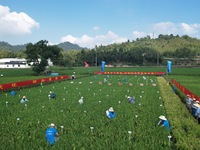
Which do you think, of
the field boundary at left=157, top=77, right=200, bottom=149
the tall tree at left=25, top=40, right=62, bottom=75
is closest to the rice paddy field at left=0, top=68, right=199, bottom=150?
the field boundary at left=157, top=77, right=200, bottom=149

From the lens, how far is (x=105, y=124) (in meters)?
13.8

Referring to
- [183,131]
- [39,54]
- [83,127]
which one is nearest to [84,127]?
[83,127]

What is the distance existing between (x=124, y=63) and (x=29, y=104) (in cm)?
10433

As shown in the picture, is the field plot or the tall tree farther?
the tall tree

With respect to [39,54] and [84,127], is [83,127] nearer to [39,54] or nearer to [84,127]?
[84,127]

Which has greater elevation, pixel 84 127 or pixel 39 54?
pixel 39 54

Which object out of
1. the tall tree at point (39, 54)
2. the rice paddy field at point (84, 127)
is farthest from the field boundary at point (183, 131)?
the tall tree at point (39, 54)

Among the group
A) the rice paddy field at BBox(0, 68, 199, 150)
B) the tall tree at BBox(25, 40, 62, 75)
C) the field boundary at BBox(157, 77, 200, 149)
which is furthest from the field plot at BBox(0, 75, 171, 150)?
the tall tree at BBox(25, 40, 62, 75)

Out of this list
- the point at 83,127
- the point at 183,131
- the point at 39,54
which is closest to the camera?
the point at 183,131

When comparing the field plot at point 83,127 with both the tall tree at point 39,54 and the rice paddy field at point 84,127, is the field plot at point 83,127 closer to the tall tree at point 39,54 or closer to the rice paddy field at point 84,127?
the rice paddy field at point 84,127

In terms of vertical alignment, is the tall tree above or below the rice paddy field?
above

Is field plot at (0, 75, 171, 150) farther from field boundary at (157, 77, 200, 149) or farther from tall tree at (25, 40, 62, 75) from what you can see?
tall tree at (25, 40, 62, 75)

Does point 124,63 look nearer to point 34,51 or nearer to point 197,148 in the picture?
point 34,51

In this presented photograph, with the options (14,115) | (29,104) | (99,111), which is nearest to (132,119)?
(99,111)
